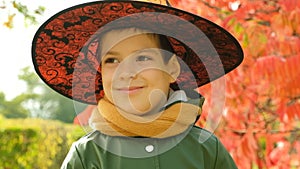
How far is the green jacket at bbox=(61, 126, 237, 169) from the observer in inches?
70.4

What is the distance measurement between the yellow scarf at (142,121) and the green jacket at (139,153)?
3 cm

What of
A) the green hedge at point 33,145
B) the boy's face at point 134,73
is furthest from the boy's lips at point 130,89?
the green hedge at point 33,145

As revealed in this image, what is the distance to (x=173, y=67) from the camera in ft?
6.26

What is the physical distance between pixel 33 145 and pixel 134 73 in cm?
596

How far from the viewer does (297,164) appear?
4.23m

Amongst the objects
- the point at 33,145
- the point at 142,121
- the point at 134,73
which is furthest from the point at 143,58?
the point at 33,145

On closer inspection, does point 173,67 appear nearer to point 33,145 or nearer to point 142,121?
point 142,121

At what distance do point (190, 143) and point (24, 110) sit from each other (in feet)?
70.5

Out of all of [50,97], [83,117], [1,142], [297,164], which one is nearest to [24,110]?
[50,97]

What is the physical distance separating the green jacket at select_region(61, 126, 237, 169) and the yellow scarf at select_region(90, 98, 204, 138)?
0.03m

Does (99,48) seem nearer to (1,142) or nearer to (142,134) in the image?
(142,134)

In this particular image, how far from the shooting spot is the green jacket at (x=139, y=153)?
179 cm

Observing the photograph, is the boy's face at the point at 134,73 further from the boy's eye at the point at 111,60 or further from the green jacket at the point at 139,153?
the green jacket at the point at 139,153

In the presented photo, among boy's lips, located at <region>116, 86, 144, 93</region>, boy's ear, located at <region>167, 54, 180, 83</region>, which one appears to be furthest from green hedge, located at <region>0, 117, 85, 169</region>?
boy's lips, located at <region>116, 86, 144, 93</region>
